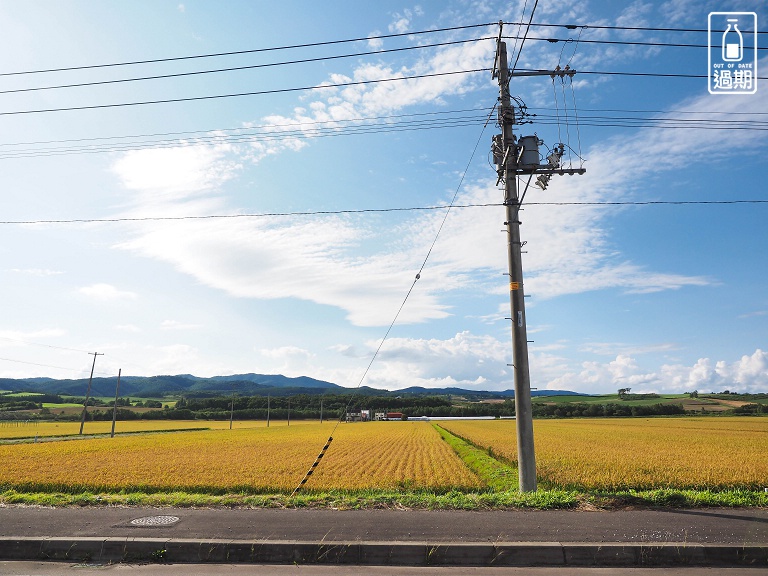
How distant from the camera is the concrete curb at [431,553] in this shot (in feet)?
22.4

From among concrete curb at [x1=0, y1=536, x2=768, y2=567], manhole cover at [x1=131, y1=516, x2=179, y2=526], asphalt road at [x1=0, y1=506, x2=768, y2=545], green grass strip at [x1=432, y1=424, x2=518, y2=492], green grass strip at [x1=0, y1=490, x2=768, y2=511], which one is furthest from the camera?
green grass strip at [x1=432, y1=424, x2=518, y2=492]

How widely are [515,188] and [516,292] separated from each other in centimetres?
245

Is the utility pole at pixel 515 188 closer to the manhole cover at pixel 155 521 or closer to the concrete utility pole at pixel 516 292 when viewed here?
the concrete utility pole at pixel 516 292

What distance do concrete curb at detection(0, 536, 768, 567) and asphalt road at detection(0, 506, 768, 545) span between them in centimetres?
25

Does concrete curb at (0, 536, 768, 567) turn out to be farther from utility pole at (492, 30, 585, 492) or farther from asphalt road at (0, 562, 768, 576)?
utility pole at (492, 30, 585, 492)

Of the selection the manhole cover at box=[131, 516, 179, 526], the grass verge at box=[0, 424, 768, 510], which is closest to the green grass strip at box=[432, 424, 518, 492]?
the grass verge at box=[0, 424, 768, 510]

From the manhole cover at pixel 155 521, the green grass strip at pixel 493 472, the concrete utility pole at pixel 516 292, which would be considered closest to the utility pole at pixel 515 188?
the concrete utility pole at pixel 516 292

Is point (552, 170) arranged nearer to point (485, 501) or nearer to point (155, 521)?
point (485, 501)

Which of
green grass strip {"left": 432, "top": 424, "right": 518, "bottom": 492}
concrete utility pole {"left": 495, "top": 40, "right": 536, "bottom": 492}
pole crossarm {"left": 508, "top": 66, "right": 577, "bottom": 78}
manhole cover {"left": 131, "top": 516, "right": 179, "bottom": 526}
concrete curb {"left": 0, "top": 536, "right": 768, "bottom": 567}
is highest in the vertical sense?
pole crossarm {"left": 508, "top": 66, "right": 577, "bottom": 78}

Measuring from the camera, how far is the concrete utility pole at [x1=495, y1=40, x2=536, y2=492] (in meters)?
10.5

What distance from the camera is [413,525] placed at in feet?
26.3

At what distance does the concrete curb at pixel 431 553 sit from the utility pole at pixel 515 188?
362 cm

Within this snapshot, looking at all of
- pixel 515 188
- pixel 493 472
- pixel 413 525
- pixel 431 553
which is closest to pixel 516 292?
pixel 515 188

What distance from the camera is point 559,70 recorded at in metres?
11.9
